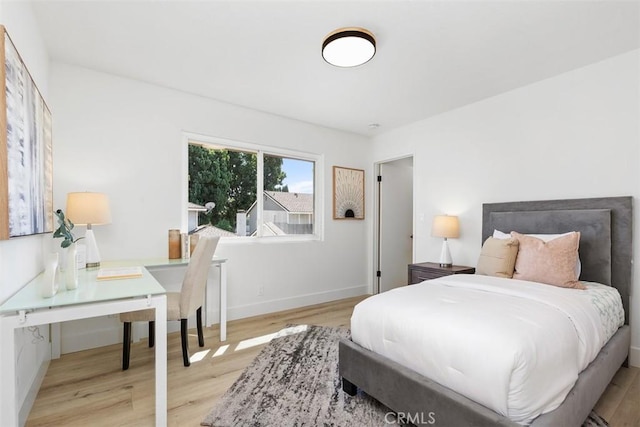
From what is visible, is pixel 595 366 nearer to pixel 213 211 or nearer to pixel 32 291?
pixel 32 291

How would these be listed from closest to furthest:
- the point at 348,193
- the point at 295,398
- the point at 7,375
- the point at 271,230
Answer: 1. the point at 7,375
2. the point at 295,398
3. the point at 271,230
4. the point at 348,193

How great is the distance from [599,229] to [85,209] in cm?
412

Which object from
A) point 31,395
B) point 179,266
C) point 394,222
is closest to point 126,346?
point 31,395

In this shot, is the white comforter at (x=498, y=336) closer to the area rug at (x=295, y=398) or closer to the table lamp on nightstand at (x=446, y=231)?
the area rug at (x=295, y=398)

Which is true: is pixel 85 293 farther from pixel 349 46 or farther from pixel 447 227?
pixel 447 227

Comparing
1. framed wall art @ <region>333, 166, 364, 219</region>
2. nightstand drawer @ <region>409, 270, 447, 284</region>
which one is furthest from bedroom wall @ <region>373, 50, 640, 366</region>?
framed wall art @ <region>333, 166, 364, 219</region>

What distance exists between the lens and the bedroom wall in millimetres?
2381

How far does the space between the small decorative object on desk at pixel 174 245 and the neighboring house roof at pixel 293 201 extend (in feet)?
4.13

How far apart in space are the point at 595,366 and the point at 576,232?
1.15 meters

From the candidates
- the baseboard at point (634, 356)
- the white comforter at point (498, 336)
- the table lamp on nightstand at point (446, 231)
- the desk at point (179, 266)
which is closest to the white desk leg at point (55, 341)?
the desk at point (179, 266)

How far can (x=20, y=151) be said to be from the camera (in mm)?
1617

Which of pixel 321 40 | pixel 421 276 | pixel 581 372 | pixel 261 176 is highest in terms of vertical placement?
pixel 321 40

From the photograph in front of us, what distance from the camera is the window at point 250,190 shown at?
331 cm

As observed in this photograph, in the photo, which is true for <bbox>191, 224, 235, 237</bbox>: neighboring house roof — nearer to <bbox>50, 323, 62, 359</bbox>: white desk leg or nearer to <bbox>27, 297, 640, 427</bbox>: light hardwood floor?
<bbox>27, 297, 640, 427</bbox>: light hardwood floor
